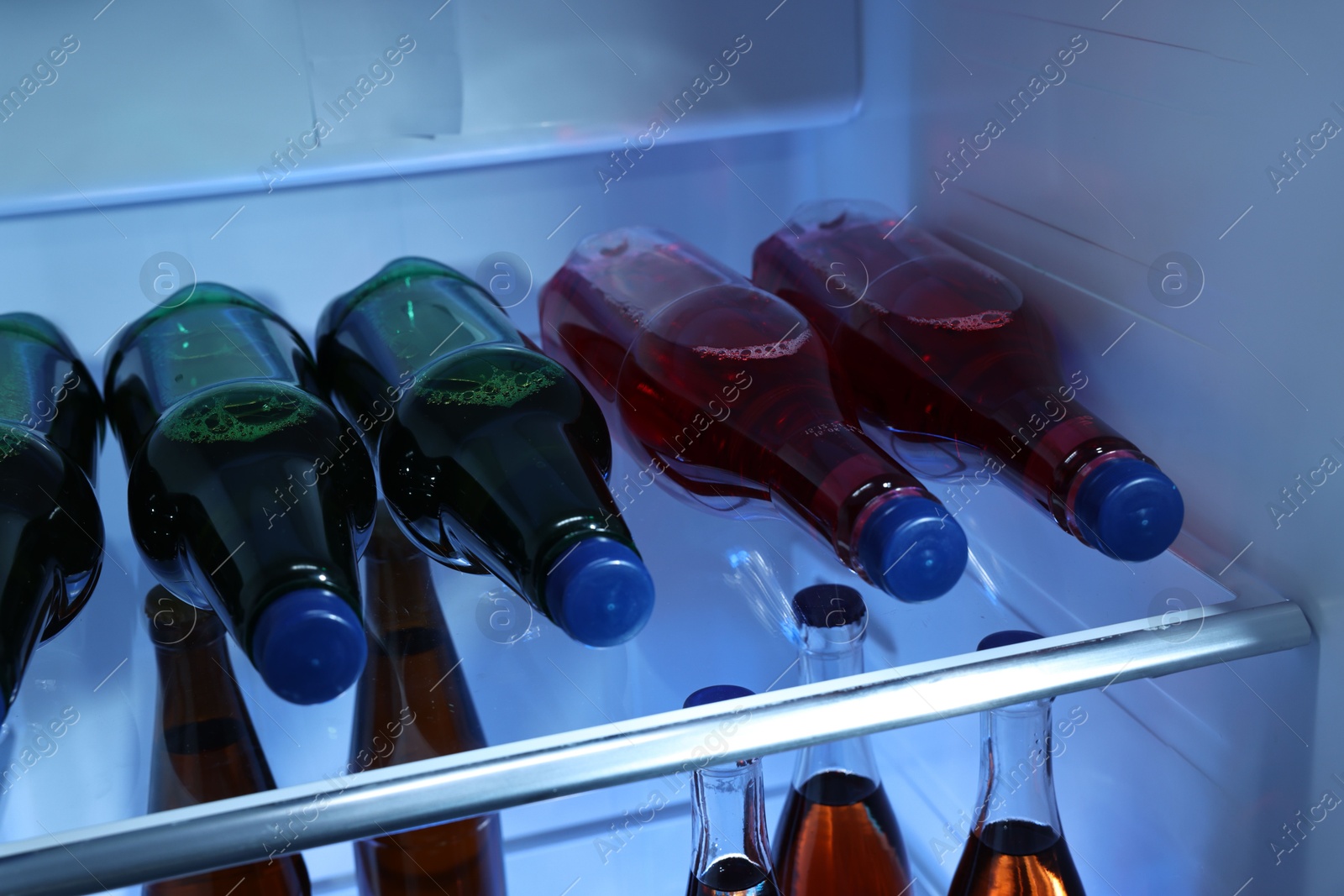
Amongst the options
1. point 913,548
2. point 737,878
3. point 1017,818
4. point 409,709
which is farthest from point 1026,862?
point 409,709

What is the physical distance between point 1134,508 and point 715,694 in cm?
22

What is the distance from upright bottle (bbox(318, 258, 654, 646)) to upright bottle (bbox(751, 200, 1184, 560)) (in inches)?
8.4

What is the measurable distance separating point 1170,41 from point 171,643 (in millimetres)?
666

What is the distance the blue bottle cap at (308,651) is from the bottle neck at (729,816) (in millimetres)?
264

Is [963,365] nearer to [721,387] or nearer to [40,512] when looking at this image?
[721,387]

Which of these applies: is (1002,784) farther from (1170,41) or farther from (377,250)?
(377,250)

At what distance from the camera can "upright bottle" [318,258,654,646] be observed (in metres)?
0.52

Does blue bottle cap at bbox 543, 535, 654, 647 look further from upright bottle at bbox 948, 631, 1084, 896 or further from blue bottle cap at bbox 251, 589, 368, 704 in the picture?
upright bottle at bbox 948, 631, 1084, 896

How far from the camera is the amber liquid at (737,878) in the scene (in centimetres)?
69

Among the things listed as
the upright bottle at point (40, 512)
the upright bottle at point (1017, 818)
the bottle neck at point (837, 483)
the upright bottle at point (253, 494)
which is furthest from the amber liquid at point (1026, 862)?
the upright bottle at point (40, 512)

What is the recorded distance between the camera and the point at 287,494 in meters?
0.57

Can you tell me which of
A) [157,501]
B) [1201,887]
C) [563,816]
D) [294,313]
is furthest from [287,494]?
[1201,887]

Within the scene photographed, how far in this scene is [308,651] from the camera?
0.47 metres

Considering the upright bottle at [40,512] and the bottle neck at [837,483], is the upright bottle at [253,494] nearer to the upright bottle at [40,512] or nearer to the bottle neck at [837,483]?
the upright bottle at [40,512]
